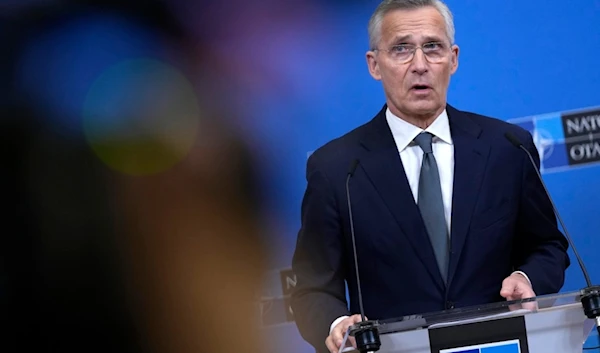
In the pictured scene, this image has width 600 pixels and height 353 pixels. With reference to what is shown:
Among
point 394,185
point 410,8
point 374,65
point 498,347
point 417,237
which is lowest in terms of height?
point 498,347

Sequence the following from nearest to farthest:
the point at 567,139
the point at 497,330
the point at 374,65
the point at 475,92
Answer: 1. the point at 497,330
2. the point at 374,65
3. the point at 567,139
4. the point at 475,92

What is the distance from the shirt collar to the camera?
260cm

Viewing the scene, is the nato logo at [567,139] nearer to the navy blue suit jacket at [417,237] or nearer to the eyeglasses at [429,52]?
the navy blue suit jacket at [417,237]

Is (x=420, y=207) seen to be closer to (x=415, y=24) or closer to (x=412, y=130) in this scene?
(x=412, y=130)

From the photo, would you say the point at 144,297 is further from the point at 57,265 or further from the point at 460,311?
the point at 460,311

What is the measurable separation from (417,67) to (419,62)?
0.6 inches

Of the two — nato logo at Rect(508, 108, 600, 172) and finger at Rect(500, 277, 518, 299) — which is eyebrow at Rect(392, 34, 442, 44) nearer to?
nato logo at Rect(508, 108, 600, 172)

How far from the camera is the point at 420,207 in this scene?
2494 mm

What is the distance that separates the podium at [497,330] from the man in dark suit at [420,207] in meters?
0.59

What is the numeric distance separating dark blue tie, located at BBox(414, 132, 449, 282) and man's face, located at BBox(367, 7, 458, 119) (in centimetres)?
13

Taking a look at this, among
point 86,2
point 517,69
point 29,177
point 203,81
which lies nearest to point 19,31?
point 86,2

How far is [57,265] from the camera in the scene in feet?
12.1

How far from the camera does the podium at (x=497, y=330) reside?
1673 millimetres

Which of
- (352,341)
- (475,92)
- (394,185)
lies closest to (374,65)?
(394,185)
